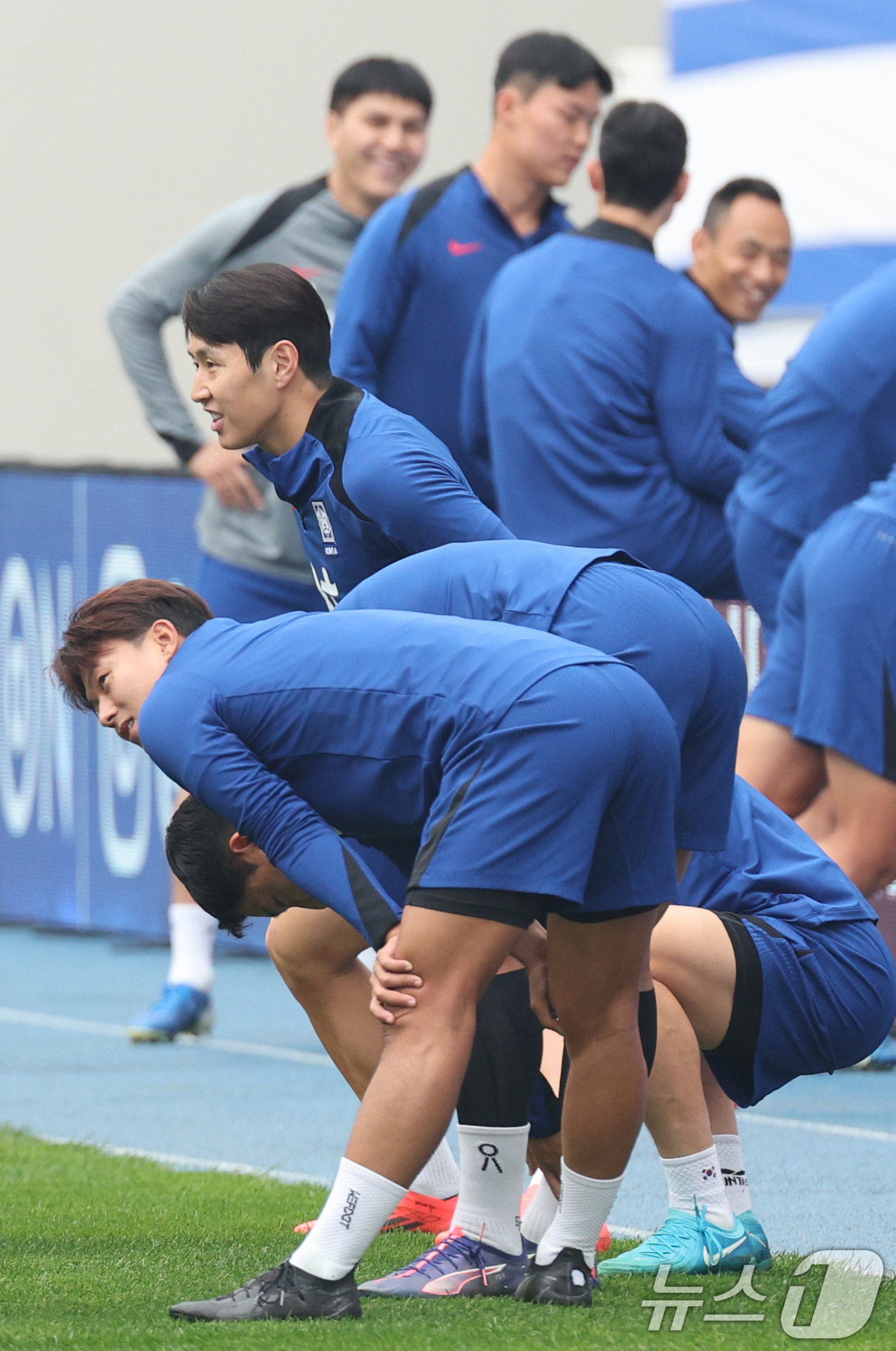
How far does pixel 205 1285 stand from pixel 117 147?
13094 millimetres

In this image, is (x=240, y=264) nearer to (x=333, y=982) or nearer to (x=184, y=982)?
(x=184, y=982)

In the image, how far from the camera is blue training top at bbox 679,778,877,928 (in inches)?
151

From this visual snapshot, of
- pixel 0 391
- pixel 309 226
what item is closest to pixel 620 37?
pixel 0 391

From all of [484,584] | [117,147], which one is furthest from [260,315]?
[117,147]

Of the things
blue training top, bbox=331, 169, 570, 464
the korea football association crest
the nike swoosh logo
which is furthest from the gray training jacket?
the nike swoosh logo

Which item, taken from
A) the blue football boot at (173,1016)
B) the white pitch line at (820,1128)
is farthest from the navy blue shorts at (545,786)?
the blue football boot at (173,1016)

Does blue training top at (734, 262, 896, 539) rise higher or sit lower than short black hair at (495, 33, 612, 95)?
lower

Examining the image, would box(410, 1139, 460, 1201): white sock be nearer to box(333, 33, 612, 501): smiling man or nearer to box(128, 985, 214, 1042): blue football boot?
box(333, 33, 612, 501): smiling man

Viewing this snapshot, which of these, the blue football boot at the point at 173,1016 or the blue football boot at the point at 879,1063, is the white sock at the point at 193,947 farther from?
the blue football boot at the point at 879,1063

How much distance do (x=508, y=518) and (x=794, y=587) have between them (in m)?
0.69

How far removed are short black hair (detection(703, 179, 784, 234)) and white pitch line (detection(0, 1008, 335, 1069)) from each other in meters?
Answer: 2.46

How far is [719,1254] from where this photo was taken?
3.71 metres

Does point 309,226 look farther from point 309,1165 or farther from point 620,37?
point 620,37

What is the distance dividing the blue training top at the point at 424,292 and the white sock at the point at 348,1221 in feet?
8.91
